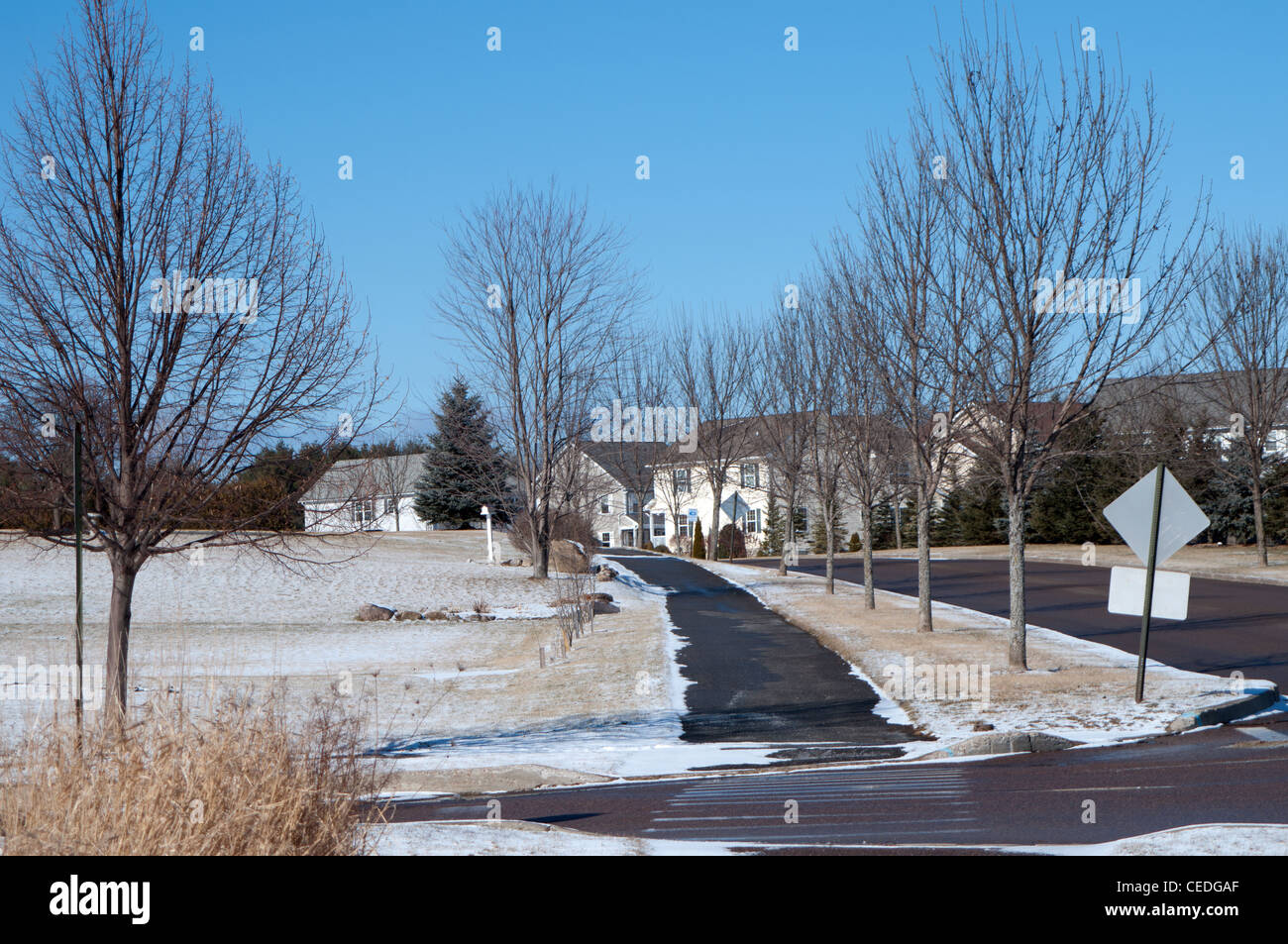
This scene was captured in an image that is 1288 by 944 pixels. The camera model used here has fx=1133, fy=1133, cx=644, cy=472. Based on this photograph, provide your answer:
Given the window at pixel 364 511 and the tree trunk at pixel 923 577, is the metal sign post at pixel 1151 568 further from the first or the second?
the window at pixel 364 511

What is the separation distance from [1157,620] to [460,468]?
22.3 metres

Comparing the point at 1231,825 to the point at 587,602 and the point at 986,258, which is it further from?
the point at 587,602

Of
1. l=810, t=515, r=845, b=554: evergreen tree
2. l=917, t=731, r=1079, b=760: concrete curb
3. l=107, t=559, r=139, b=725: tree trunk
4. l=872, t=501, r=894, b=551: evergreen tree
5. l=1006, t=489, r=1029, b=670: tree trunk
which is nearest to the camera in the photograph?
l=107, t=559, r=139, b=725: tree trunk

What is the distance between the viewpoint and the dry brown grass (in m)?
5.16

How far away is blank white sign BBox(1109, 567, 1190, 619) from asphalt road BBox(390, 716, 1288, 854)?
6.34 ft

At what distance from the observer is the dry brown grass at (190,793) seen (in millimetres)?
5164

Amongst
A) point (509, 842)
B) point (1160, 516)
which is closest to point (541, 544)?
point (1160, 516)

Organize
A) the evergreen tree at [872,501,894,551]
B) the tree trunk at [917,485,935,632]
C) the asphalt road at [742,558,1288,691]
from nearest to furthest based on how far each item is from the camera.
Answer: the asphalt road at [742,558,1288,691] → the tree trunk at [917,485,935,632] → the evergreen tree at [872,501,894,551]

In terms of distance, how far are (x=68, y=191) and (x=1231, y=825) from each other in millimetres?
10795

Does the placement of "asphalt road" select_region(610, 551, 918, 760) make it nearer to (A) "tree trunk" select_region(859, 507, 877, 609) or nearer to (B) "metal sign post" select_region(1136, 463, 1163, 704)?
(A) "tree trunk" select_region(859, 507, 877, 609)

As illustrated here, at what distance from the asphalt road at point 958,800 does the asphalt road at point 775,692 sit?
66.4 inches

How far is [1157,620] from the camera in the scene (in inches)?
874

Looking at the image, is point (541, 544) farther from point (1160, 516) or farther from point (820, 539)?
point (820, 539)

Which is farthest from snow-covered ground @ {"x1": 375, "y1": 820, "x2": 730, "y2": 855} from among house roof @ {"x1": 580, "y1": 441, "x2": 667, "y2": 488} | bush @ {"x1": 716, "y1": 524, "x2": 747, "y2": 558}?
house roof @ {"x1": 580, "y1": 441, "x2": 667, "y2": 488}
